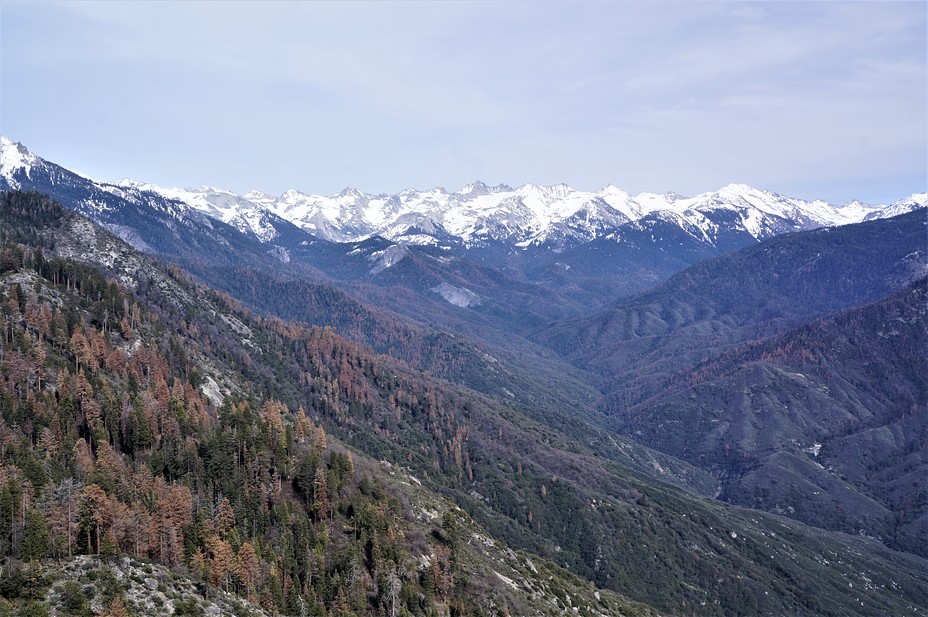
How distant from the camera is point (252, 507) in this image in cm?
→ 9794

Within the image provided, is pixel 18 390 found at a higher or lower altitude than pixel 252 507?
higher

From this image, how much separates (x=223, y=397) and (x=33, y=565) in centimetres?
10787

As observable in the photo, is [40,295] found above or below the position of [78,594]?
above

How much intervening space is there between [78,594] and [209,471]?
47.5 meters

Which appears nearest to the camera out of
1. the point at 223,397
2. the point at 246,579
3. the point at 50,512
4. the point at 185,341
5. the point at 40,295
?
the point at 50,512

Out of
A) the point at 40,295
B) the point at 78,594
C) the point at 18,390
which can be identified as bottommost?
the point at 78,594

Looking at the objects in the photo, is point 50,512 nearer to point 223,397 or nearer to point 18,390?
point 18,390

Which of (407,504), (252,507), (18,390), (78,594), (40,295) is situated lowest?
(407,504)

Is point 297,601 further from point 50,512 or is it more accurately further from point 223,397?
point 223,397

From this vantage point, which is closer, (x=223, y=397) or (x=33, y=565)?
(x=33, y=565)

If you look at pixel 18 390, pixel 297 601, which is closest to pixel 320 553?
pixel 297 601

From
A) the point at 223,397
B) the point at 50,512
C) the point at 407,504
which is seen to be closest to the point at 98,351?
the point at 223,397

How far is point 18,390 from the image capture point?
341ft

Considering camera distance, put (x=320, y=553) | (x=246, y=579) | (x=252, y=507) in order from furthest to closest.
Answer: (x=252, y=507) < (x=320, y=553) < (x=246, y=579)
